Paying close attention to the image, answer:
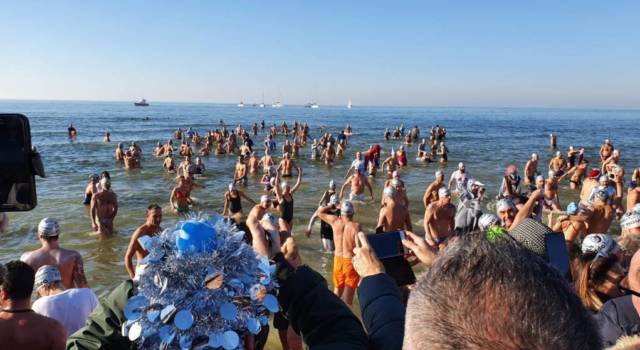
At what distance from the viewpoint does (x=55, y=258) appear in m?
4.77

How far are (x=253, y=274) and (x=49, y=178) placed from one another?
18770 mm

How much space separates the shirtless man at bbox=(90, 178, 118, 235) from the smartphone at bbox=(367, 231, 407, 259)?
784cm

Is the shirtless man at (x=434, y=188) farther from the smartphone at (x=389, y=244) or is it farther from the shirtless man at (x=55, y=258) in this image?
the smartphone at (x=389, y=244)

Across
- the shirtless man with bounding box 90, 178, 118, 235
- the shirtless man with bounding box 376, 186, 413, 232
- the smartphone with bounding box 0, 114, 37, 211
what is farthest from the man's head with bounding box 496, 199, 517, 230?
the shirtless man with bounding box 90, 178, 118, 235

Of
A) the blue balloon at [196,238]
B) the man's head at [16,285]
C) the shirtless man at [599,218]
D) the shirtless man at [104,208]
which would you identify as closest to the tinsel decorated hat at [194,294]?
the blue balloon at [196,238]

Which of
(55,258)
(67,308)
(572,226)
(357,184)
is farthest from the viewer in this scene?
(357,184)

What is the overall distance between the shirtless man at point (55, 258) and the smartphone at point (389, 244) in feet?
13.0

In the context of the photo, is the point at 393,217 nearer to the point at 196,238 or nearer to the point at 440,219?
the point at 440,219

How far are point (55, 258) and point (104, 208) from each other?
14.6 feet

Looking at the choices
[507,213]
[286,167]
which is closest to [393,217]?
[507,213]

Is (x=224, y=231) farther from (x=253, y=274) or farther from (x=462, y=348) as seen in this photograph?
(x=462, y=348)

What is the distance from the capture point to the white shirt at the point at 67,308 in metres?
3.37

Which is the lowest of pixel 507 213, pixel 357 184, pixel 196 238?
pixel 357 184

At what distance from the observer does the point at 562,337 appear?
81 cm
